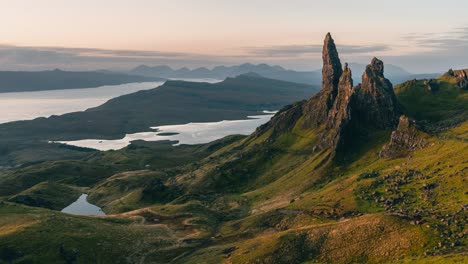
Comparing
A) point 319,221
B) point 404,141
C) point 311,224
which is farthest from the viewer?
point 404,141

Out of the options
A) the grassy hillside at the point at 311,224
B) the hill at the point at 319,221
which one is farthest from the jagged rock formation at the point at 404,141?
the grassy hillside at the point at 311,224

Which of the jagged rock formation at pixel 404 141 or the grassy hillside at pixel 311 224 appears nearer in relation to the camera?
the grassy hillside at pixel 311 224

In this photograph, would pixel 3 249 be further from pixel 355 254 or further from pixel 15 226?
pixel 355 254

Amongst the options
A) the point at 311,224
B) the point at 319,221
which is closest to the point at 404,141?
the point at 319,221

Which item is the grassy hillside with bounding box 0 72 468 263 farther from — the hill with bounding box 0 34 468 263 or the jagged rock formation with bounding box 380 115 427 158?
the jagged rock formation with bounding box 380 115 427 158

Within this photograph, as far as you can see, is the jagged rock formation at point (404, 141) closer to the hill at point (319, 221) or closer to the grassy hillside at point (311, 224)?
the hill at point (319, 221)

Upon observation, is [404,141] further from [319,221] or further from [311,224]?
[311,224]

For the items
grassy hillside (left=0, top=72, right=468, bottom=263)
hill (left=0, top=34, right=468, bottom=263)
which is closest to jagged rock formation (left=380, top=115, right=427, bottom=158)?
hill (left=0, top=34, right=468, bottom=263)

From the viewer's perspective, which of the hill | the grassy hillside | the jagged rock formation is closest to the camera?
the grassy hillside
